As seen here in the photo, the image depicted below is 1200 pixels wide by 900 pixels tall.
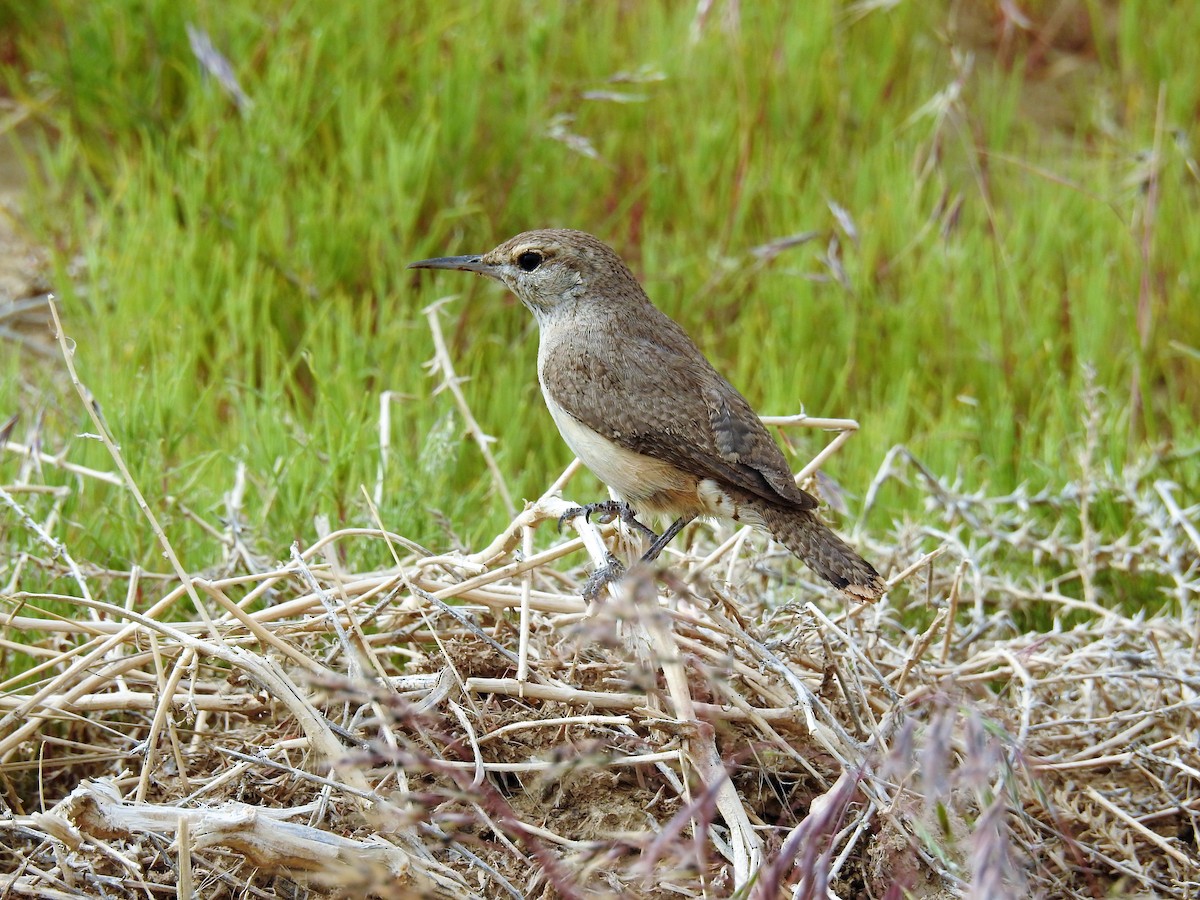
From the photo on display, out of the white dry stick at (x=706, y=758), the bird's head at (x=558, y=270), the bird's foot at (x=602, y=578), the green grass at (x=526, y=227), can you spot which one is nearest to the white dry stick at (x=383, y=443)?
the green grass at (x=526, y=227)

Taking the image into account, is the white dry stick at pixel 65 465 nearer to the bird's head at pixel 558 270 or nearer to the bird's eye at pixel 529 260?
the bird's head at pixel 558 270

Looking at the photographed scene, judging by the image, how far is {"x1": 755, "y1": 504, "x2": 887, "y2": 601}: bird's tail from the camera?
345 centimetres

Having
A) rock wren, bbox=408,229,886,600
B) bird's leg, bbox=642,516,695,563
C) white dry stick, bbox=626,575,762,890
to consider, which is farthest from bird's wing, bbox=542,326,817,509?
white dry stick, bbox=626,575,762,890

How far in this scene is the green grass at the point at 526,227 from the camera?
5309 millimetres

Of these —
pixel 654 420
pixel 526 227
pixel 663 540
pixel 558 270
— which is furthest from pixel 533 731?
pixel 526 227

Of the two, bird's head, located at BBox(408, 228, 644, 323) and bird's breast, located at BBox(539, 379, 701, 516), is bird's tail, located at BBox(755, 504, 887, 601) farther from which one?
bird's head, located at BBox(408, 228, 644, 323)

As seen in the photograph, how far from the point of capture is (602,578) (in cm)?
347

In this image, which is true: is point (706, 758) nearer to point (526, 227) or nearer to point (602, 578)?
point (602, 578)

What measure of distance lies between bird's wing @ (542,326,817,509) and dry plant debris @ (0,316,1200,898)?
231 mm

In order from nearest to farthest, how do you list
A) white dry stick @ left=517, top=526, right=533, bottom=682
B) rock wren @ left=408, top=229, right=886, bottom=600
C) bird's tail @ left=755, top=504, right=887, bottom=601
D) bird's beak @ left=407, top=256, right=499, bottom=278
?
1. white dry stick @ left=517, top=526, right=533, bottom=682
2. bird's tail @ left=755, top=504, right=887, bottom=601
3. rock wren @ left=408, top=229, right=886, bottom=600
4. bird's beak @ left=407, top=256, right=499, bottom=278

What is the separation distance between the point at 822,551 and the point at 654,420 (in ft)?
2.05

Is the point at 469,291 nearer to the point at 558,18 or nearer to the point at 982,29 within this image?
the point at 558,18

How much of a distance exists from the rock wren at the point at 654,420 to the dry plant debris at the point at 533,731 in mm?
149

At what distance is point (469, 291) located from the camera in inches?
246
